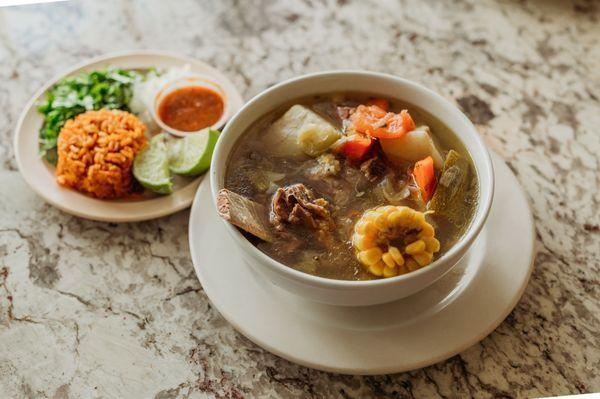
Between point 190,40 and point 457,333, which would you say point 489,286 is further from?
point 190,40

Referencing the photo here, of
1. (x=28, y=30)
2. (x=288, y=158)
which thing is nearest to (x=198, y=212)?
(x=288, y=158)

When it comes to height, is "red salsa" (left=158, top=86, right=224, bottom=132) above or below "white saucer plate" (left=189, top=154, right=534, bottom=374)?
below

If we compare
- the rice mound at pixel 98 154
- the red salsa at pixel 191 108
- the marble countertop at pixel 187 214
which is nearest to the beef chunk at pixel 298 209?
the marble countertop at pixel 187 214

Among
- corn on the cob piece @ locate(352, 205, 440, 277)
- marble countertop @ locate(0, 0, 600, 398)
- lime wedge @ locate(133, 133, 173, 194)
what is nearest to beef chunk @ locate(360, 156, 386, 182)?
corn on the cob piece @ locate(352, 205, 440, 277)

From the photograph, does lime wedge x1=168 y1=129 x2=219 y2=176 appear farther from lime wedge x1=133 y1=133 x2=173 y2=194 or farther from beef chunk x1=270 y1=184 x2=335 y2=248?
beef chunk x1=270 y1=184 x2=335 y2=248

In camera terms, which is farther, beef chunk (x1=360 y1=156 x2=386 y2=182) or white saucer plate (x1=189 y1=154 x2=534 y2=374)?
beef chunk (x1=360 y1=156 x2=386 y2=182)

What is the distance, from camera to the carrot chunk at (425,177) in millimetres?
1914

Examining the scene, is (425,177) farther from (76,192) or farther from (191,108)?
(76,192)

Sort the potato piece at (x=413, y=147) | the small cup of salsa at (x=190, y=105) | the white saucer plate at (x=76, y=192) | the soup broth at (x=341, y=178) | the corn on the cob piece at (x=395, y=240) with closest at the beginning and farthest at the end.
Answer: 1. the corn on the cob piece at (x=395, y=240)
2. the soup broth at (x=341, y=178)
3. the potato piece at (x=413, y=147)
4. the white saucer plate at (x=76, y=192)
5. the small cup of salsa at (x=190, y=105)

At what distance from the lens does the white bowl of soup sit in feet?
5.54

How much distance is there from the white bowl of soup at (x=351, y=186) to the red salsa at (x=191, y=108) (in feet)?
2.01

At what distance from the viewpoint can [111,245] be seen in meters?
2.27

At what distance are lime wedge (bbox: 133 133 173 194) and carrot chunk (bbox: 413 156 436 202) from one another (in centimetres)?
93

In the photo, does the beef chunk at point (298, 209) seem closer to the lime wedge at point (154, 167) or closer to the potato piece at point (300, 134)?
the potato piece at point (300, 134)
